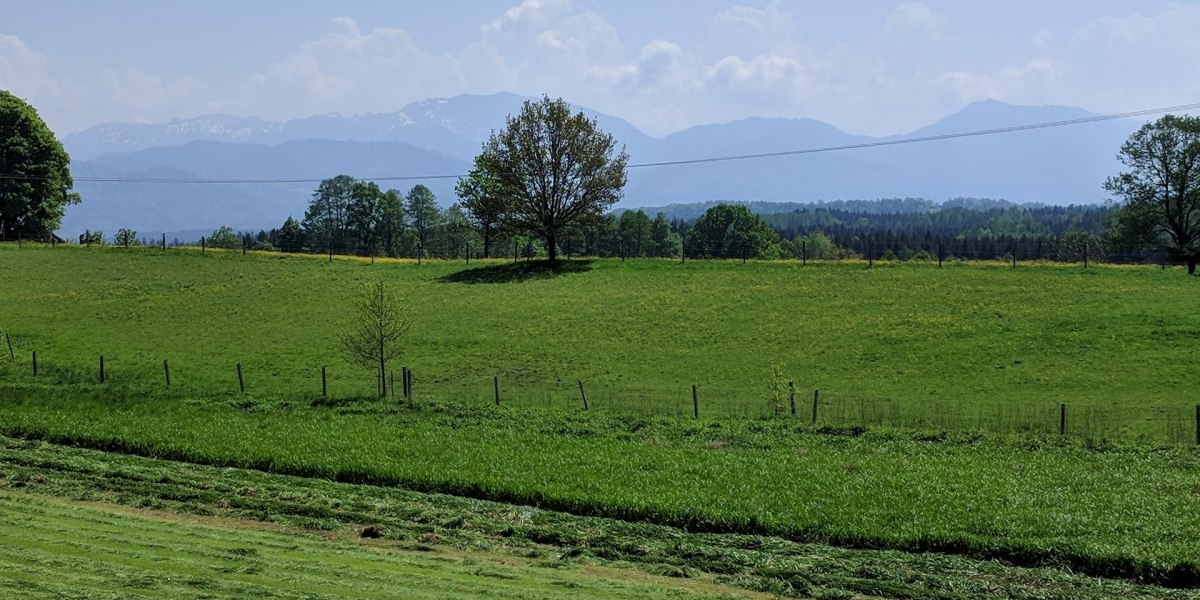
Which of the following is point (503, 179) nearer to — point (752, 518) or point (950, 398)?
point (950, 398)

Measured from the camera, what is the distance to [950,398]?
3681 centimetres

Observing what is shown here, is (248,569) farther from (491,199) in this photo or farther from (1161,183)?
(1161,183)

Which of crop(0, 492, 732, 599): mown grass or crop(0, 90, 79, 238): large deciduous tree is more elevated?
crop(0, 90, 79, 238): large deciduous tree

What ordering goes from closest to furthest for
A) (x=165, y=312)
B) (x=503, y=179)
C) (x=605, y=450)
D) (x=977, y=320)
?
(x=605, y=450)
(x=977, y=320)
(x=165, y=312)
(x=503, y=179)

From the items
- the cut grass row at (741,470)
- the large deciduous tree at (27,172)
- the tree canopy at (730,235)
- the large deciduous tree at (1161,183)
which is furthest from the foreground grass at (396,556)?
the tree canopy at (730,235)

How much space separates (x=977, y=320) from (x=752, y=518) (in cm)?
3569

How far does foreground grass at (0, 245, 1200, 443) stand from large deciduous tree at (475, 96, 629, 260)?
4.27m

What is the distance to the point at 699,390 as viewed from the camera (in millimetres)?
39344

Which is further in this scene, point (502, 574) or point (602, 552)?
point (602, 552)

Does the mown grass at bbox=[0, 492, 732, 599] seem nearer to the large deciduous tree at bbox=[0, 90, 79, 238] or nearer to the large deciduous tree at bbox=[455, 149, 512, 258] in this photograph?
the large deciduous tree at bbox=[455, 149, 512, 258]

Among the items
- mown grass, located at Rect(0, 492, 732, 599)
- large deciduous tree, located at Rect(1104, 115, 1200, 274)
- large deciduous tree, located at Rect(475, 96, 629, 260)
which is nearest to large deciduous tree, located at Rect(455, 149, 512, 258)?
large deciduous tree, located at Rect(475, 96, 629, 260)

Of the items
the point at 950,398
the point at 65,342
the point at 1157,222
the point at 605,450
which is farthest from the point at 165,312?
the point at 1157,222

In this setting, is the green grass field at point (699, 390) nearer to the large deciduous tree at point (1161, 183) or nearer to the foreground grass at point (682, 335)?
the foreground grass at point (682, 335)

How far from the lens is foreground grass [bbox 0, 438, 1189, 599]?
14.4 m
